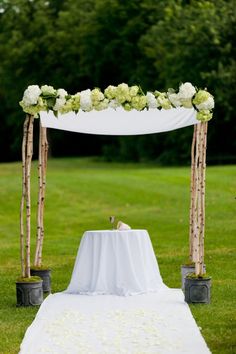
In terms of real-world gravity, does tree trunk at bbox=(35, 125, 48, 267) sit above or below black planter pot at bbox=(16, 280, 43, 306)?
above

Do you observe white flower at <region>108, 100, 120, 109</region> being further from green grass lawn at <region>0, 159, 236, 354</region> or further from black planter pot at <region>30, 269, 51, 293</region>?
green grass lawn at <region>0, 159, 236, 354</region>

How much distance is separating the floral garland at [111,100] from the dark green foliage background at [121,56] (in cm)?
3035

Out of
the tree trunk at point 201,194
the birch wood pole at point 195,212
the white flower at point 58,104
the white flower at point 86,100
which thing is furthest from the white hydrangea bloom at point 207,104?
the white flower at point 58,104

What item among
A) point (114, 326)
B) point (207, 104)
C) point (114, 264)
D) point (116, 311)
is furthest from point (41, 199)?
point (114, 326)

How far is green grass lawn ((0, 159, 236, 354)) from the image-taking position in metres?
11.6

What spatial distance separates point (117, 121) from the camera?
45.6ft

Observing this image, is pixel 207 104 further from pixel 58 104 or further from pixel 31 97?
pixel 31 97

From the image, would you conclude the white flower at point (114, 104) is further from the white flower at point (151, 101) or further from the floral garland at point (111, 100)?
the white flower at point (151, 101)

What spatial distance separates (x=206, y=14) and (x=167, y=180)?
16396mm

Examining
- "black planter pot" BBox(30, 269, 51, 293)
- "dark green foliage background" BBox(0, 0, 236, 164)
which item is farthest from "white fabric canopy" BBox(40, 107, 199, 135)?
"dark green foliage background" BBox(0, 0, 236, 164)

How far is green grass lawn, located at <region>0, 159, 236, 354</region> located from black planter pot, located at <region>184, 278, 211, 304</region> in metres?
0.15

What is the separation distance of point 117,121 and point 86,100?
87 cm

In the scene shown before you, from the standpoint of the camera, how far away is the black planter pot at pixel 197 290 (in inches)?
497

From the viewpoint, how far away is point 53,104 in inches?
515
